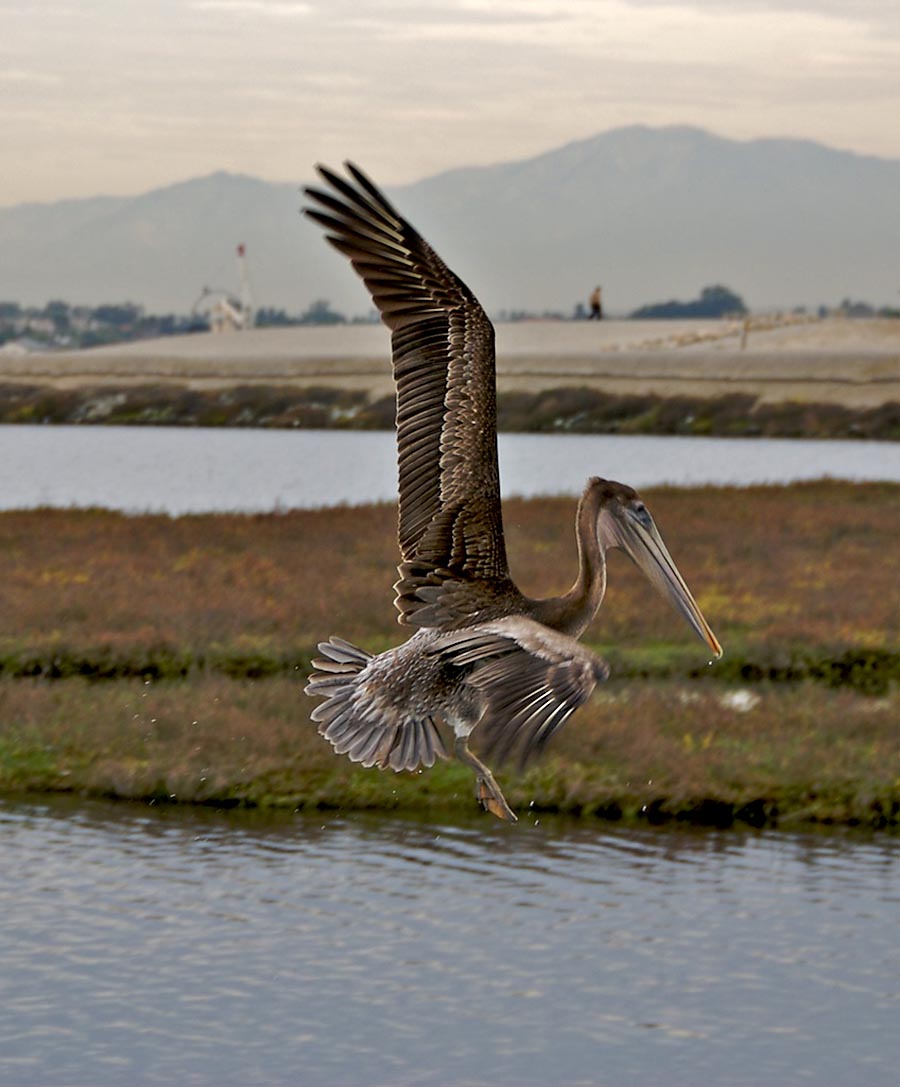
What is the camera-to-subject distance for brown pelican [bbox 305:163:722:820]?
20.6 feet

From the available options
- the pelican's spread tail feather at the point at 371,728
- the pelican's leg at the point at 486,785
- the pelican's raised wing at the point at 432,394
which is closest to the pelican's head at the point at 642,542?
the pelican's raised wing at the point at 432,394

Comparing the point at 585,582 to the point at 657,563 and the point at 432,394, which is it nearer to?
the point at 657,563

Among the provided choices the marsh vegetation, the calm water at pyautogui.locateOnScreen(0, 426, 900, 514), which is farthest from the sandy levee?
the marsh vegetation

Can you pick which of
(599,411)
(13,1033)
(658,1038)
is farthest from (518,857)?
(599,411)

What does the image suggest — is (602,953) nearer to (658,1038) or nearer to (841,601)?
(658,1038)

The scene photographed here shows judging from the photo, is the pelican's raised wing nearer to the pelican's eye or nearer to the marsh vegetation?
the pelican's eye

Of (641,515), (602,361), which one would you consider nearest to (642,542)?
(641,515)

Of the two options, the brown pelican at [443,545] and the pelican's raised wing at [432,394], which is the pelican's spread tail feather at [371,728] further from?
the pelican's raised wing at [432,394]

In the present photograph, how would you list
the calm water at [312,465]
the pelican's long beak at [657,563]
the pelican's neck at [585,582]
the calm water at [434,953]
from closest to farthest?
the pelican's long beak at [657,563]
the pelican's neck at [585,582]
the calm water at [434,953]
the calm water at [312,465]

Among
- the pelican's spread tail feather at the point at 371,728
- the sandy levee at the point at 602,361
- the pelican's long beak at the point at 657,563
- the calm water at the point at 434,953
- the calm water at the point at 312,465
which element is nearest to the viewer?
the pelican's long beak at the point at 657,563

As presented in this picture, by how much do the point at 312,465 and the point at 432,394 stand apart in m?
72.6

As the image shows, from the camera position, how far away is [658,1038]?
41.1 ft

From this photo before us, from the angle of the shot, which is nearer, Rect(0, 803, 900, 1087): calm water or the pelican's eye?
the pelican's eye

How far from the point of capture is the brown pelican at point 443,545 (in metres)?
6.27
